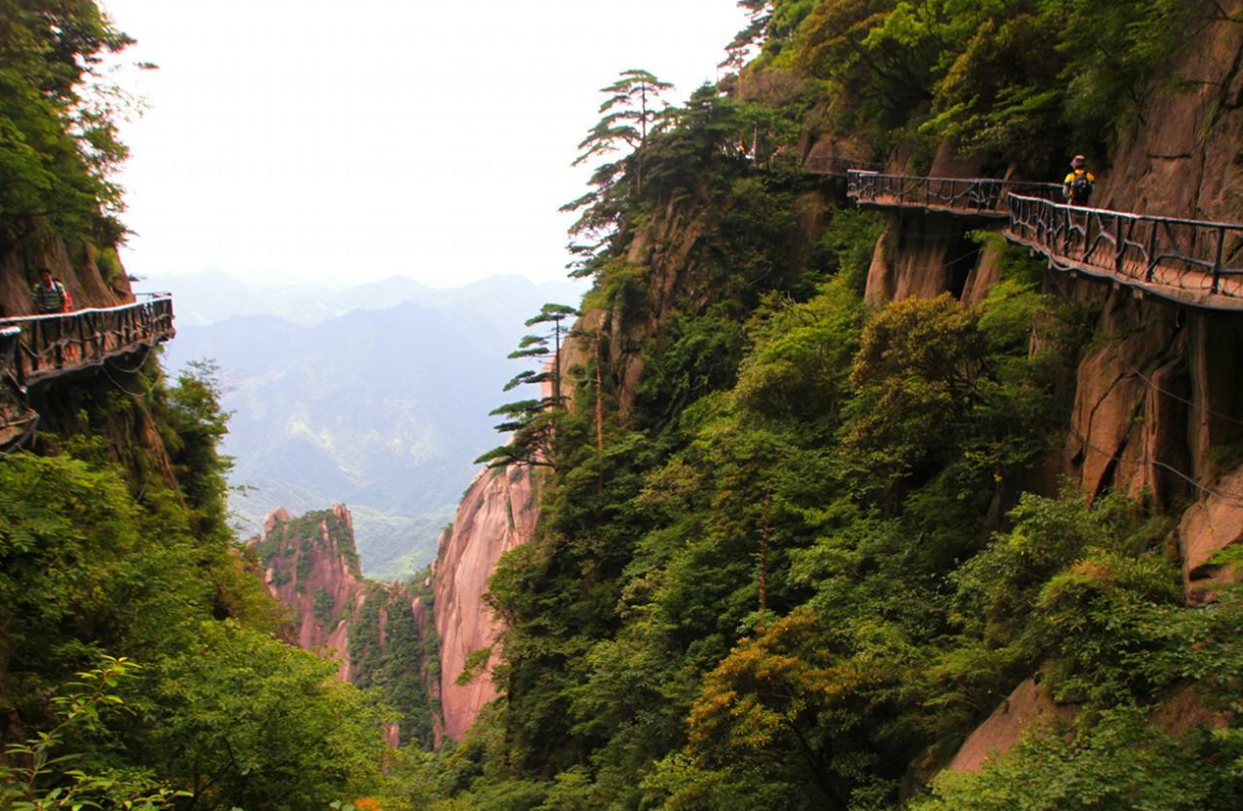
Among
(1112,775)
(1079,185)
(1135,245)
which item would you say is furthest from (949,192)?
(1112,775)

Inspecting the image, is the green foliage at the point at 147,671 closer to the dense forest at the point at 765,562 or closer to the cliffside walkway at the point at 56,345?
the dense forest at the point at 765,562

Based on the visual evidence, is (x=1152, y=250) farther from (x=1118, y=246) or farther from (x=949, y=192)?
(x=949, y=192)

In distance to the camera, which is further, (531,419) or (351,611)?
(351,611)

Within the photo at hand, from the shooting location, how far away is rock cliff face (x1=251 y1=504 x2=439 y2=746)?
52219mm

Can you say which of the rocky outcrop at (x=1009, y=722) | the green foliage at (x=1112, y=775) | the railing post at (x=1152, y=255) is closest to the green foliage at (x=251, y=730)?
the green foliage at (x=1112, y=775)

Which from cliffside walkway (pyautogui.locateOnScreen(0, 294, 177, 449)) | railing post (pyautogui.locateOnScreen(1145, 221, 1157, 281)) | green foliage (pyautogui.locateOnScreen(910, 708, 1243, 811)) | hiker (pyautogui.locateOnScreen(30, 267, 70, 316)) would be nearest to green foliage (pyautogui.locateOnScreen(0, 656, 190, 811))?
cliffside walkway (pyautogui.locateOnScreen(0, 294, 177, 449))

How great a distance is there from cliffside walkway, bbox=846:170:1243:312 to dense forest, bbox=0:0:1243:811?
0.94 m

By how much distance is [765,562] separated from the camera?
46.0 feet

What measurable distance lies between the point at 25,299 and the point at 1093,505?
52.8ft

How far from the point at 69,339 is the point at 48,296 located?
38.7 inches

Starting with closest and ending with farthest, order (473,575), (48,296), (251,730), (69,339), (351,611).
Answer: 1. (251,730)
2. (69,339)
3. (48,296)
4. (473,575)
5. (351,611)

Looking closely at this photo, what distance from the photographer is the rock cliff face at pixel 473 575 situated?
45.1 metres

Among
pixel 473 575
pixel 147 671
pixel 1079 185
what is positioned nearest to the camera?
pixel 147 671

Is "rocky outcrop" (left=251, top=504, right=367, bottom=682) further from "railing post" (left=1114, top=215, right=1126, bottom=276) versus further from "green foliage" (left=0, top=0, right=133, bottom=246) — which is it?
"railing post" (left=1114, top=215, right=1126, bottom=276)
